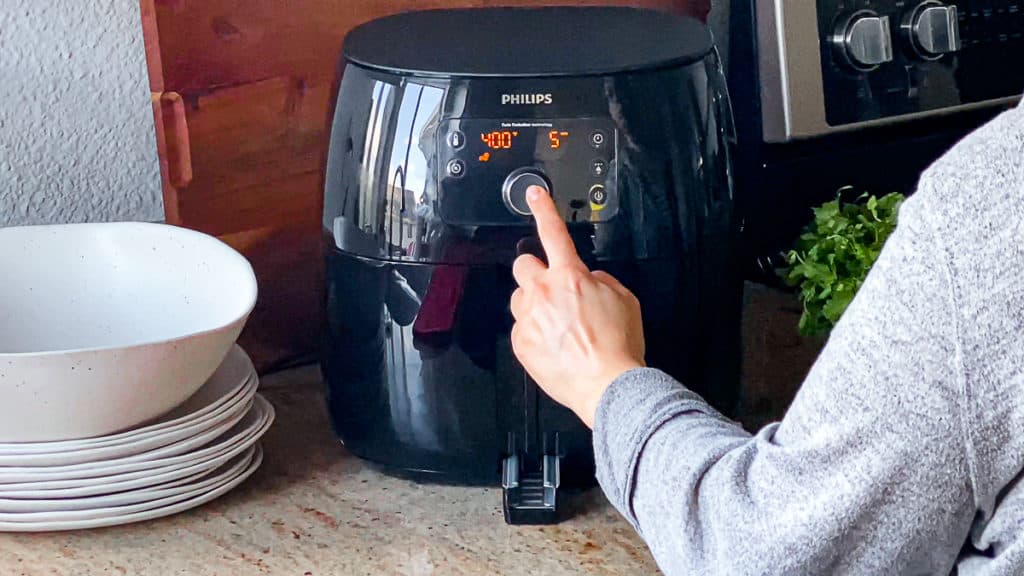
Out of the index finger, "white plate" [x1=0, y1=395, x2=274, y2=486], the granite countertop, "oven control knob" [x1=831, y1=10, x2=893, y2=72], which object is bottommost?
the granite countertop

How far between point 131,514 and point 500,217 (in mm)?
301

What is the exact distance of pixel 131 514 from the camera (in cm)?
77

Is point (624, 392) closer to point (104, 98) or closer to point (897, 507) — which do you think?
point (897, 507)

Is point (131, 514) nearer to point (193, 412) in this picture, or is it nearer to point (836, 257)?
point (193, 412)

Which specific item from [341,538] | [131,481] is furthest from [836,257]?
[131,481]

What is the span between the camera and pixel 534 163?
0.75 metres

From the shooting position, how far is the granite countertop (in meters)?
0.75

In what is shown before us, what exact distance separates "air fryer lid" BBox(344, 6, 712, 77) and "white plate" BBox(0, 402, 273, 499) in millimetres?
271

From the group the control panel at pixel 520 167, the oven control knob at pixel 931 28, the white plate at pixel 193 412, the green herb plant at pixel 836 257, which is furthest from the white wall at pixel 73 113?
the oven control knob at pixel 931 28

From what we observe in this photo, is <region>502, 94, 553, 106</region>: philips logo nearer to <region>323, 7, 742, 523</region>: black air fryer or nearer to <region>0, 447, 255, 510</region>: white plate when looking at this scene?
<region>323, 7, 742, 523</region>: black air fryer

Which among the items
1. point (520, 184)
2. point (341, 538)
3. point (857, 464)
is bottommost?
point (341, 538)

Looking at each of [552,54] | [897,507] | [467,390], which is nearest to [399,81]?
[552,54]

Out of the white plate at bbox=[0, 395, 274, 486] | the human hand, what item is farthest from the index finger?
the white plate at bbox=[0, 395, 274, 486]

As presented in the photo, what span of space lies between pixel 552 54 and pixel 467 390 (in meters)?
0.22
